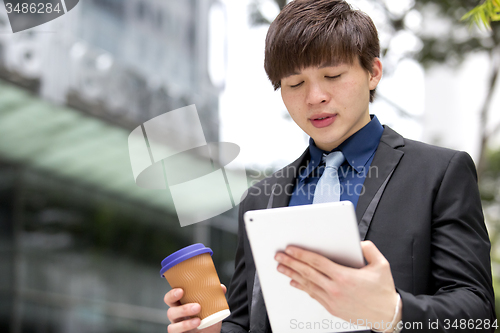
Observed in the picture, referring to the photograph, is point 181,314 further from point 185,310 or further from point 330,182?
point 330,182

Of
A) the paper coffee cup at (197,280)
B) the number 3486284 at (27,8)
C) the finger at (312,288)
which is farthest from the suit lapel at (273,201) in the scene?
the number 3486284 at (27,8)

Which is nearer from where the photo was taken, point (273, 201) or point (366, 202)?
point (366, 202)

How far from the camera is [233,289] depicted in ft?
5.00

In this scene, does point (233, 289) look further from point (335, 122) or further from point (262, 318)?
point (335, 122)

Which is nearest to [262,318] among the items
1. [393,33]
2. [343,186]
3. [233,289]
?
[233,289]

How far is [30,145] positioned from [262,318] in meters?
6.00

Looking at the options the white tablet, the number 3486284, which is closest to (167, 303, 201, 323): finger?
the white tablet

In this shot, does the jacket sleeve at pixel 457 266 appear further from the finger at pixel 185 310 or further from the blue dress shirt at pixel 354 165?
the finger at pixel 185 310

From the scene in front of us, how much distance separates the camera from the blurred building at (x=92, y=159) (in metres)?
6.12

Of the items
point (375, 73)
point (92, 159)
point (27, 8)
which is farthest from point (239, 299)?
point (92, 159)

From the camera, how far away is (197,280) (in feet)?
4.06

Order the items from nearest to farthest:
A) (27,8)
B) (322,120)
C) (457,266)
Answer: (457,266)
(322,120)
(27,8)

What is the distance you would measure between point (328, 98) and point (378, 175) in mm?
246

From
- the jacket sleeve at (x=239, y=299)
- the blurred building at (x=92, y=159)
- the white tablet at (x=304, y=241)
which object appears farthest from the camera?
the blurred building at (x=92, y=159)
